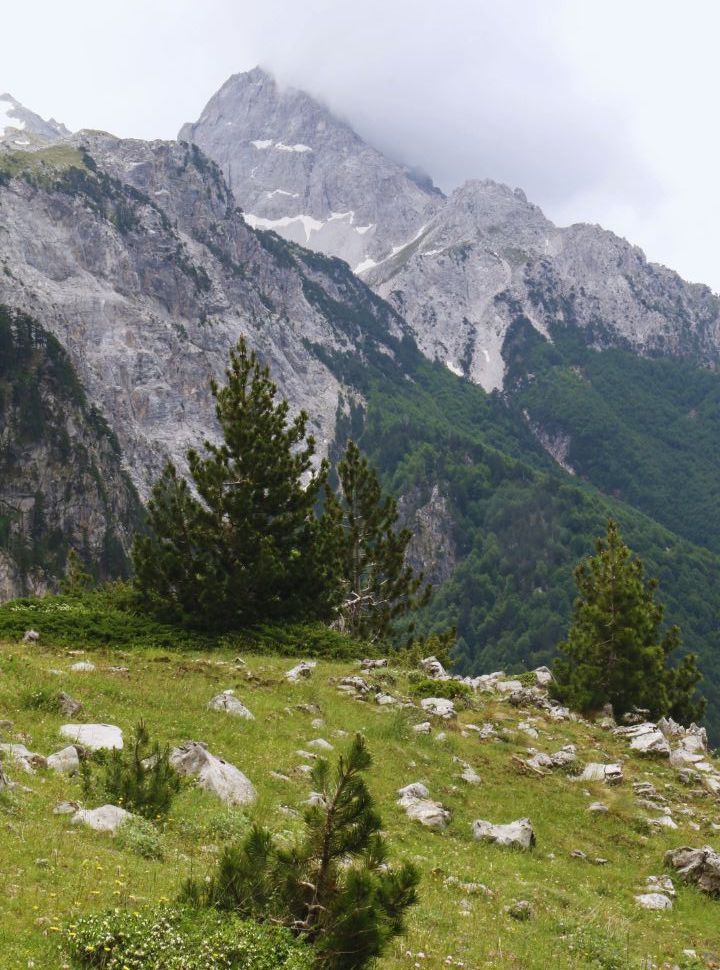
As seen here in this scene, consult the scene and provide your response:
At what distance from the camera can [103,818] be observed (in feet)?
34.6

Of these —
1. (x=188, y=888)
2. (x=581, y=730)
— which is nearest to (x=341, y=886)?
(x=188, y=888)

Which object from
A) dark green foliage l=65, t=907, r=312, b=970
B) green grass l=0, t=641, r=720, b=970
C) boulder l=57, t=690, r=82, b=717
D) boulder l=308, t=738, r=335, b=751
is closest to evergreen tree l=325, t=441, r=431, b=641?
green grass l=0, t=641, r=720, b=970

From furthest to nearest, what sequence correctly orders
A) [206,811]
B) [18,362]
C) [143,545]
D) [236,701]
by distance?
1. [18,362]
2. [143,545]
3. [236,701]
4. [206,811]

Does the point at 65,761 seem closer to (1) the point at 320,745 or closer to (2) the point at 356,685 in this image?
(1) the point at 320,745

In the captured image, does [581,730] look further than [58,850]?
Yes

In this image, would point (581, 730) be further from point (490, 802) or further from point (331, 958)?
point (331, 958)

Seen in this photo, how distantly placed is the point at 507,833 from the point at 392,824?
2.54 meters

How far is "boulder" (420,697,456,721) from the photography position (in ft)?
76.6

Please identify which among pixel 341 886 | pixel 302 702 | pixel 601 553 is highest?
pixel 601 553

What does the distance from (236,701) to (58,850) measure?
10.4 meters

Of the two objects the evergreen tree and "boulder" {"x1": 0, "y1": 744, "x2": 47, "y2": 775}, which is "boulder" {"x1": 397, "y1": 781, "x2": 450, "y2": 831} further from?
the evergreen tree

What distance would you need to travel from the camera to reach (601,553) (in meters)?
33.1

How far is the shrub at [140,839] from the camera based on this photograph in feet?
32.7

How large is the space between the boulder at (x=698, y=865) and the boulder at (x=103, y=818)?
11.2 metres
